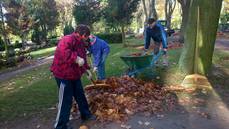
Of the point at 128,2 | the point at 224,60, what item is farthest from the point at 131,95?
the point at 128,2

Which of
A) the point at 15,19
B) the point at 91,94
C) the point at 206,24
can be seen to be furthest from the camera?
the point at 15,19

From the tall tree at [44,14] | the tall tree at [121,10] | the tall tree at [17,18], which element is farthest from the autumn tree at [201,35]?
the tall tree at [44,14]

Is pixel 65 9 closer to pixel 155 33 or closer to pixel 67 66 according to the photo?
pixel 155 33

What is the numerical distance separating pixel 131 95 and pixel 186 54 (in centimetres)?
284

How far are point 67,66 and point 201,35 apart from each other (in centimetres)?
503

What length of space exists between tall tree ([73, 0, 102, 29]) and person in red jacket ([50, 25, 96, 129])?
35059 mm

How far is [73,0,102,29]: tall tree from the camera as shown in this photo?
1606 inches

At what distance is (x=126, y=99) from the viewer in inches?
300

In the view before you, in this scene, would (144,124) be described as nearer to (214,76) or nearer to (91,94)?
(91,94)

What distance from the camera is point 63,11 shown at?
182ft

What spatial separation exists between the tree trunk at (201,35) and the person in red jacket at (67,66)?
14.9 feet

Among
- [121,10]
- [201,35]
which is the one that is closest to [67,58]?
[201,35]

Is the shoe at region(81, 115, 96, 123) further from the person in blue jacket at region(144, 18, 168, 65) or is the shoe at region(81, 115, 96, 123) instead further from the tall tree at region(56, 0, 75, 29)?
the tall tree at region(56, 0, 75, 29)

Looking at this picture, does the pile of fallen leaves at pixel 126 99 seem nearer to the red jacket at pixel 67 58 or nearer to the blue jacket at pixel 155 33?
the red jacket at pixel 67 58
